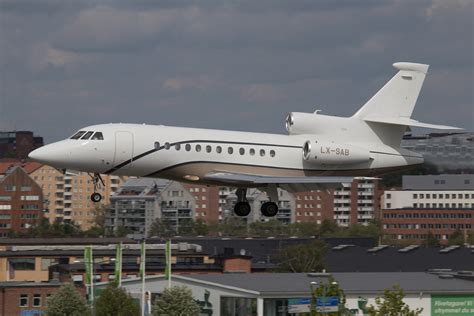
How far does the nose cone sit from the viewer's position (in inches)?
2235

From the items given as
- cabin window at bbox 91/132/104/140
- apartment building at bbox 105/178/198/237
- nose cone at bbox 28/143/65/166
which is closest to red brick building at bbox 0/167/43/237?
apartment building at bbox 105/178/198/237

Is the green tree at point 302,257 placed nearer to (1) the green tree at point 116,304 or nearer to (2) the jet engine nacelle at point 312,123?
(1) the green tree at point 116,304

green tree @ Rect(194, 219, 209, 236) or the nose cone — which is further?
green tree @ Rect(194, 219, 209, 236)

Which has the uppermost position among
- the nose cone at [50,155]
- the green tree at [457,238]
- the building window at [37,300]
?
the nose cone at [50,155]

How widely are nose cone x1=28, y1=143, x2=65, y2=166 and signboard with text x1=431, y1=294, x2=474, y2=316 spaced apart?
18907 mm

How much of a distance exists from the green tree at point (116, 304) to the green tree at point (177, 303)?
4.20 meters

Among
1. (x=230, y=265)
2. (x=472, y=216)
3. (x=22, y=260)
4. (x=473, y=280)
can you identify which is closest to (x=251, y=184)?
(x=473, y=280)

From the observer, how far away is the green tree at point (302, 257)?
101 meters

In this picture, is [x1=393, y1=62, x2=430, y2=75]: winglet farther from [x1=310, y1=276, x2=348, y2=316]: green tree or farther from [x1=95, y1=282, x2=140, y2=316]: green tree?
[x1=95, y1=282, x2=140, y2=316]: green tree

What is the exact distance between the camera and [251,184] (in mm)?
57438

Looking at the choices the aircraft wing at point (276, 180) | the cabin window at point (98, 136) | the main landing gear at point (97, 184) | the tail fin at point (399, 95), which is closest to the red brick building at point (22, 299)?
the main landing gear at point (97, 184)

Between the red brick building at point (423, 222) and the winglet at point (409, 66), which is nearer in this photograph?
the winglet at point (409, 66)

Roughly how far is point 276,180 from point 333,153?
2.93 metres

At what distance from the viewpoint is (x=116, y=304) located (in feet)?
230
